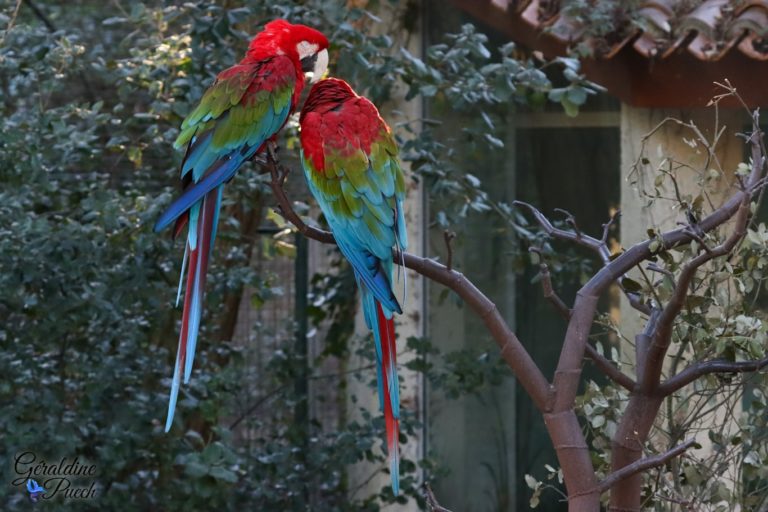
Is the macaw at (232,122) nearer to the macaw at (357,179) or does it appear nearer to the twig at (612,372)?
the macaw at (357,179)

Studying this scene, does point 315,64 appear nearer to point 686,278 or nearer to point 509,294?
point 686,278

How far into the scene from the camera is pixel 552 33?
3.39 m

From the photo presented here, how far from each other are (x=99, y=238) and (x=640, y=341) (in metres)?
1.88

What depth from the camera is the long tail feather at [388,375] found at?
1772mm

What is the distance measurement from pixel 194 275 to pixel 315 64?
0.70 metres

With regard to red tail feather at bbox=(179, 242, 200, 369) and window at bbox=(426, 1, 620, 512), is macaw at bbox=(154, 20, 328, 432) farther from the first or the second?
window at bbox=(426, 1, 620, 512)

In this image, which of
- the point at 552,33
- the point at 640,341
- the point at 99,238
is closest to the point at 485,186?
the point at 552,33

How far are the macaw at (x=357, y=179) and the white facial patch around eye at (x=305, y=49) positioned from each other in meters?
Result: 0.19

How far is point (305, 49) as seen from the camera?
2.37 meters

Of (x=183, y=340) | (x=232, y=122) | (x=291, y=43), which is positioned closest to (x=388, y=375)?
(x=183, y=340)

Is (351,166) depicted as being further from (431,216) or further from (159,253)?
(431,216)

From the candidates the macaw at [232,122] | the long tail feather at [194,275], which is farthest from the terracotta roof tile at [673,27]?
the long tail feather at [194,275]

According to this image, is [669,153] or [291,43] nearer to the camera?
[291,43]

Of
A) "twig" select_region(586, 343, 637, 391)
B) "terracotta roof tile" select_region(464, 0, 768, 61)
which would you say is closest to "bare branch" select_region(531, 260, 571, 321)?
"twig" select_region(586, 343, 637, 391)
